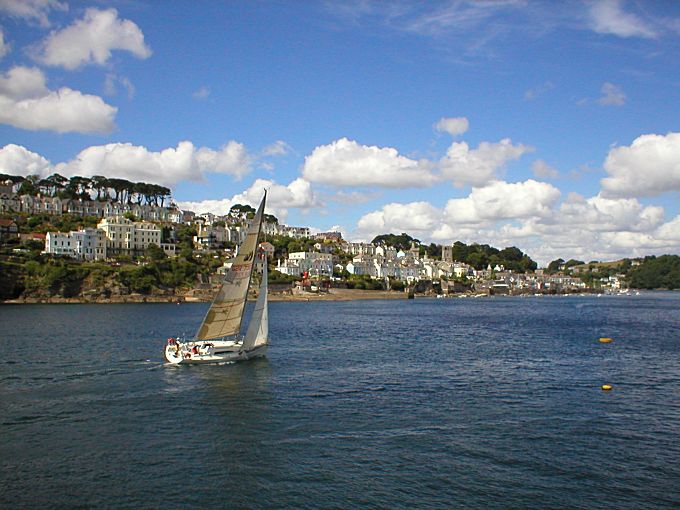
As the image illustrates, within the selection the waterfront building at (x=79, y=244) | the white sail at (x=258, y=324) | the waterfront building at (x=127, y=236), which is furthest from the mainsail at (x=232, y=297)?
the waterfront building at (x=127, y=236)

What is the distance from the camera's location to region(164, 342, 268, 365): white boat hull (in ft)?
139

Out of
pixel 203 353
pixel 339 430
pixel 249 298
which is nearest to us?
pixel 339 430

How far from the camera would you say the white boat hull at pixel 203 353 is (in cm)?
4231

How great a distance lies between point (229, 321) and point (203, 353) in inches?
117

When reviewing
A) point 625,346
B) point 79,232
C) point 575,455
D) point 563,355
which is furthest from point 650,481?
point 79,232

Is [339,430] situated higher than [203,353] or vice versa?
[203,353]

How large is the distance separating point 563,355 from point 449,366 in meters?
13.4

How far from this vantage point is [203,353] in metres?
42.8

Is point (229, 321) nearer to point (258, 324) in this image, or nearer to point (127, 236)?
point (258, 324)

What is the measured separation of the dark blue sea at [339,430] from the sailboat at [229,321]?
125 cm

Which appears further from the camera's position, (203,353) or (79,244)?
(79,244)

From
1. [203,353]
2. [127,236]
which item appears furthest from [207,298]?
[203,353]

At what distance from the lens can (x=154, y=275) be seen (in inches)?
5374

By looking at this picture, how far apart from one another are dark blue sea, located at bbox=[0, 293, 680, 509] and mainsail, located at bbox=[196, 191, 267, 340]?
2.87 m
